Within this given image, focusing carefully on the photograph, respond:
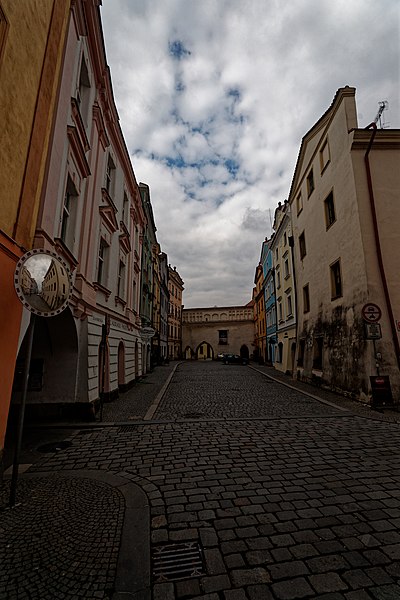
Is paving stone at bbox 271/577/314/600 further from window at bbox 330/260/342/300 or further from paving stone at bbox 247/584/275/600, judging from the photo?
window at bbox 330/260/342/300

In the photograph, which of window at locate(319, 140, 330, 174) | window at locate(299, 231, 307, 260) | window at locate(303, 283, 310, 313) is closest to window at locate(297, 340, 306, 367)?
window at locate(303, 283, 310, 313)

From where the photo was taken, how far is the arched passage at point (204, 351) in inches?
2013

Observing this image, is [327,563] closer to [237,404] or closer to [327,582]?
[327,582]

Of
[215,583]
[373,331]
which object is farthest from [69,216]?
[373,331]

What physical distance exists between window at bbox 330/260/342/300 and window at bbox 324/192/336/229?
2088 millimetres

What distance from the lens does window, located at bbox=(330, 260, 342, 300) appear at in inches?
515

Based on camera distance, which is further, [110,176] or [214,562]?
[110,176]

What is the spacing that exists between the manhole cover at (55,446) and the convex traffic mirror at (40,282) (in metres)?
3.43

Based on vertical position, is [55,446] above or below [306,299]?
below

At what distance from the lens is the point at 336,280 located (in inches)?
531

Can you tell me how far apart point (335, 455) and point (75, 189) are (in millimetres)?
8851

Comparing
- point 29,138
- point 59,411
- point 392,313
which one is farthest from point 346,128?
point 59,411

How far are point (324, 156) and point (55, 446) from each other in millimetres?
16518

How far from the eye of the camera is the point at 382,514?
3371 mm
